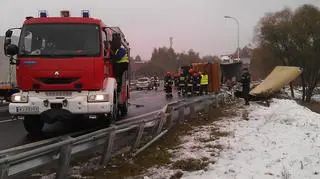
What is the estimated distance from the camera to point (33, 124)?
1242cm

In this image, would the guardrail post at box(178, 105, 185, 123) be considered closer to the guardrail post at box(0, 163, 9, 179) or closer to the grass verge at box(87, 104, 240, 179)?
the grass verge at box(87, 104, 240, 179)

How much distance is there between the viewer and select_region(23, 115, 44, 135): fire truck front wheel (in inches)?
486

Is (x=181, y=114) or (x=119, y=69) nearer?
(x=119, y=69)

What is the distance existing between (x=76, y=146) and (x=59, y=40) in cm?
467

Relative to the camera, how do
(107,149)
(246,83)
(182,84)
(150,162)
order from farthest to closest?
1. (182,84)
2. (246,83)
3. (150,162)
4. (107,149)

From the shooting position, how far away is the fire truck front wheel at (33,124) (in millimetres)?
12336

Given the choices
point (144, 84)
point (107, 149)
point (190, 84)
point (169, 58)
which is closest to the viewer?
point (107, 149)

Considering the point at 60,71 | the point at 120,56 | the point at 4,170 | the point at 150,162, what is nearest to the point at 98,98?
the point at 60,71

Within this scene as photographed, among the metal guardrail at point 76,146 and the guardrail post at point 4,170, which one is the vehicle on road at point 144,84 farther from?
the guardrail post at point 4,170

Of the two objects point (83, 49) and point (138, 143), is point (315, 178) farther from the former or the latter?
point (83, 49)

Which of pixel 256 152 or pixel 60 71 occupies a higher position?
pixel 60 71

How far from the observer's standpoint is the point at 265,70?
68.3 metres

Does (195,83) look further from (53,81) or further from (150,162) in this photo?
(150,162)

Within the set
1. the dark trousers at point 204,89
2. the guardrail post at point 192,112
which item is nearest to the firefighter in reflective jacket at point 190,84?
the dark trousers at point 204,89
